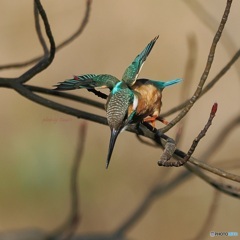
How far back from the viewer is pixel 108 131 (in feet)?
12.1

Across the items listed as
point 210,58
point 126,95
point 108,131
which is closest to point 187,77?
point 108,131

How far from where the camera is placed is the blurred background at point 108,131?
3.38m

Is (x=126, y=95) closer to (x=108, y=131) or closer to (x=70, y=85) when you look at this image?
(x=70, y=85)

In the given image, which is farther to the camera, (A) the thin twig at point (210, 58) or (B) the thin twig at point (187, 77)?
(B) the thin twig at point (187, 77)

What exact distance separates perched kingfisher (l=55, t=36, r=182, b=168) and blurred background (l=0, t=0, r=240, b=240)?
5.30 feet

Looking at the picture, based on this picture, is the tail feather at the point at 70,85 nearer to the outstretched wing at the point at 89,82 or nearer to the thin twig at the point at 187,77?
the outstretched wing at the point at 89,82

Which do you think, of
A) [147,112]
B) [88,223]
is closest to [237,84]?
[88,223]

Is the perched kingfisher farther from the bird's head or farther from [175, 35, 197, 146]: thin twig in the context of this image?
[175, 35, 197, 146]: thin twig

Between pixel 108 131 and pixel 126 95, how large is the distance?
228 centimetres

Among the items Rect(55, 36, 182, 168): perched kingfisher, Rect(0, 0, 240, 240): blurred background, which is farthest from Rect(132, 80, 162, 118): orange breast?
Rect(0, 0, 240, 240): blurred background

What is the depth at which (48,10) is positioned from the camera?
3996mm

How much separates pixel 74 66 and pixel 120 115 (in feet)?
8.36

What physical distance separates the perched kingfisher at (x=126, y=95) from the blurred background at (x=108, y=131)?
1.62 metres

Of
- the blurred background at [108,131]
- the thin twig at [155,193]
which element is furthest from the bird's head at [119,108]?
the blurred background at [108,131]
